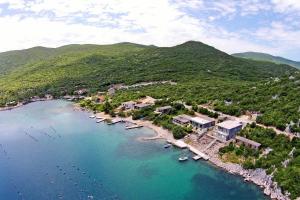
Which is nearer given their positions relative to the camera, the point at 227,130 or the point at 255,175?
the point at 255,175

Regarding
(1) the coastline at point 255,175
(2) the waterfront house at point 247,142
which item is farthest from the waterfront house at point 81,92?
(2) the waterfront house at point 247,142

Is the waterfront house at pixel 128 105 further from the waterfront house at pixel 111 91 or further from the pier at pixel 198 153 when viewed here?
the pier at pixel 198 153

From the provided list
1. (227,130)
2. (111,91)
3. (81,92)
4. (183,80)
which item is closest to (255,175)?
(227,130)

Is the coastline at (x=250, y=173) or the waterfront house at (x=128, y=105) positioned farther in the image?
the waterfront house at (x=128, y=105)

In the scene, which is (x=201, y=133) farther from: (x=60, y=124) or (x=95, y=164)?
(x=60, y=124)

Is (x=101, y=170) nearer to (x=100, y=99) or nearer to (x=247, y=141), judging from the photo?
(x=247, y=141)

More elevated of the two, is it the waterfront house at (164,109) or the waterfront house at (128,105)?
the waterfront house at (164,109)

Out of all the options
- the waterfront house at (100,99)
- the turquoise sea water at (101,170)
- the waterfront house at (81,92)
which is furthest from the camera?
the waterfront house at (81,92)

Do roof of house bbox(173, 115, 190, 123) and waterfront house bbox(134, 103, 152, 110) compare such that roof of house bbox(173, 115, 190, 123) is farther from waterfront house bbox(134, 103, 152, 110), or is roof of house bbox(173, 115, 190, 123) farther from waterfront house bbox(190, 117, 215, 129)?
waterfront house bbox(134, 103, 152, 110)
